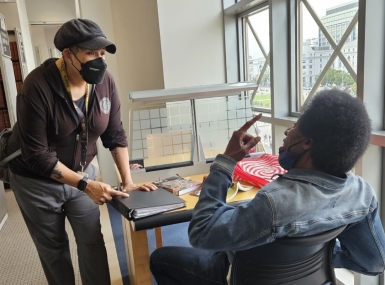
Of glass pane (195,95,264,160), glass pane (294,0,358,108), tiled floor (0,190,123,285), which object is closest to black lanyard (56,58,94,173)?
glass pane (195,95,264,160)

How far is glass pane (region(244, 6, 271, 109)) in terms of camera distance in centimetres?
266

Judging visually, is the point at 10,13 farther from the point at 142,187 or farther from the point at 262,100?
the point at 142,187

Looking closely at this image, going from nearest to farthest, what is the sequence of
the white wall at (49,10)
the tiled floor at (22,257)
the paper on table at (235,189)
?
1. the paper on table at (235,189)
2. the tiled floor at (22,257)
3. the white wall at (49,10)

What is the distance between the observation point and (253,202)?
31.7 inches

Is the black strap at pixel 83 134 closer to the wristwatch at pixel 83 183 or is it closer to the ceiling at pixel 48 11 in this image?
the wristwatch at pixel 83 183

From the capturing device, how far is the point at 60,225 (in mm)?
1556

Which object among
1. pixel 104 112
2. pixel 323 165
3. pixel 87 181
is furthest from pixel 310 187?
pixel 104 112

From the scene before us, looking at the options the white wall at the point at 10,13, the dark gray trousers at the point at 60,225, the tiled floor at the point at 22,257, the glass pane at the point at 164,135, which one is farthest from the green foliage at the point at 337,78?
the white wall at the point at 10,13

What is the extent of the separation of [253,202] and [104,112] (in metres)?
0.95

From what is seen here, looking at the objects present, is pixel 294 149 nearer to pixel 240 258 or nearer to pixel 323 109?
pixel 323 109

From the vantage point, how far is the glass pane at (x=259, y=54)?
266 centimetres

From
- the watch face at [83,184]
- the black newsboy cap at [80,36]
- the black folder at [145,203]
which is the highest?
the black newsboy cap at [80,36]

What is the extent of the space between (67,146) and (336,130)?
111cm

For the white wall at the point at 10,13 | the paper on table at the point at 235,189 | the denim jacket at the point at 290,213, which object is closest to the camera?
the denim jacket at the point at 290,213
